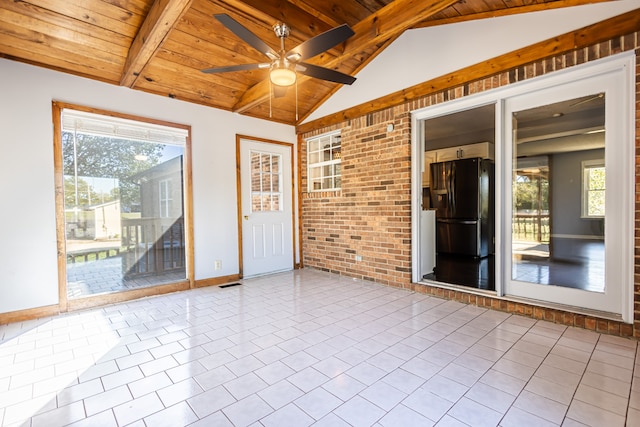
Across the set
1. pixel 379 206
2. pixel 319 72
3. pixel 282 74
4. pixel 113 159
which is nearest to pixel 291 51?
pixel 282 74

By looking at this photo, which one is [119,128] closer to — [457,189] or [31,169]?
[31,169]

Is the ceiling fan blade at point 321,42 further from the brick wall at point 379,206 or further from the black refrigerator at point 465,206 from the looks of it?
the black refrigerator at point 465,206

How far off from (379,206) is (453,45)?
220 centimetres

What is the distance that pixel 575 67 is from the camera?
272 cm

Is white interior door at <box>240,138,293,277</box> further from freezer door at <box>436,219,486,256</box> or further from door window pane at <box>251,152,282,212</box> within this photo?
freezer door at <box>436,219,486,256</box>

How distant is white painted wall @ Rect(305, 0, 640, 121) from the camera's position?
8.84 feet

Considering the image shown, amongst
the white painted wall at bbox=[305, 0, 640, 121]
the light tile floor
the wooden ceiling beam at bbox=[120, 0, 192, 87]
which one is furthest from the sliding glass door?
the white painted wall at bbox=[305, 0, 640, 121]

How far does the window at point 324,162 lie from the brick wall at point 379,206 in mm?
164

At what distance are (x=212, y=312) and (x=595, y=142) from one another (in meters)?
4.29

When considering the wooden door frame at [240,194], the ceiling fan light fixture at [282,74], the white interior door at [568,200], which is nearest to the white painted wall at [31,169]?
the wooden door frame at [240,194]

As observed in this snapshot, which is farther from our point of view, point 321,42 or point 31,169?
point 31,169

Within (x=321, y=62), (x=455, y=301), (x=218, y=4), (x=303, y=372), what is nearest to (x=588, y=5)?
(x=321, y=62)

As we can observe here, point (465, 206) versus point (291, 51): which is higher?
point (291, 51)

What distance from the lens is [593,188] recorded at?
9.40ft
